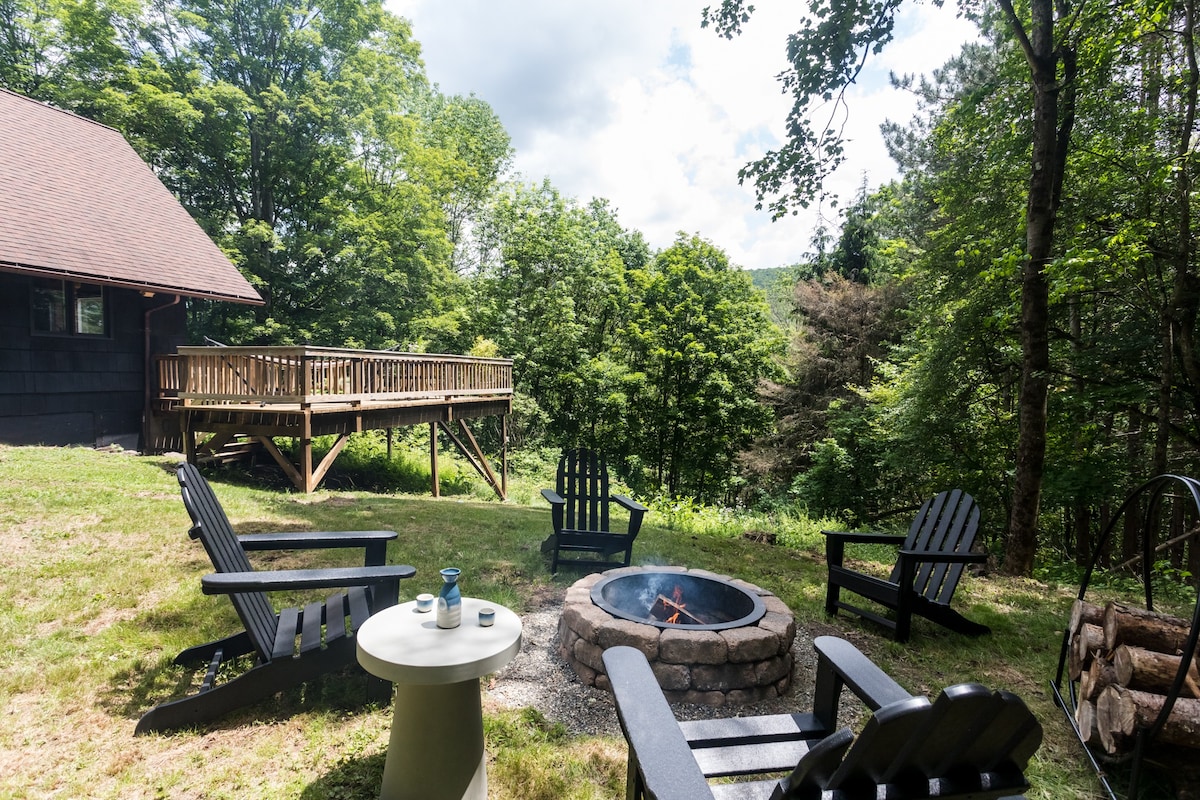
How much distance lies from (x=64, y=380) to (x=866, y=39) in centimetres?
1271

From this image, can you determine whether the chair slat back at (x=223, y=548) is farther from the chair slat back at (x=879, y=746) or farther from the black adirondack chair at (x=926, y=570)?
the black adirondack chair at (x=926, y=570)

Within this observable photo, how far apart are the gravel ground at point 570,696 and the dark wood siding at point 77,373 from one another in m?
9.86

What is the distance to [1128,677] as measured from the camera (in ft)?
7.91

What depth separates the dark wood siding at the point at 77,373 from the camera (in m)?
8.41

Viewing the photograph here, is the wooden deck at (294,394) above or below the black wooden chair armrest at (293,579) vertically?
above

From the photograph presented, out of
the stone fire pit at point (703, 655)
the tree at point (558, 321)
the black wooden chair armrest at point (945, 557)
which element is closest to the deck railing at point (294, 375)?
the stone fire pit at point (703, 655)

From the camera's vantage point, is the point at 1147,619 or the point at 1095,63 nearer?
the point at 1147,619

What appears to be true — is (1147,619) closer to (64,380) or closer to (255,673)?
(255,673)

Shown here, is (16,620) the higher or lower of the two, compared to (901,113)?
lower

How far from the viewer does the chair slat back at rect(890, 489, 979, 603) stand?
154 inches

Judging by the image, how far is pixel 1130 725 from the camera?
7.47ft

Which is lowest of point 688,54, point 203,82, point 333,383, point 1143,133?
point 333,383

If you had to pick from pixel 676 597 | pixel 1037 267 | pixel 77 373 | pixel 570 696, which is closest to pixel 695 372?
pixel 1037 267

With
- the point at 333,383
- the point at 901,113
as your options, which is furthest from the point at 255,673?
the point at 901,113
